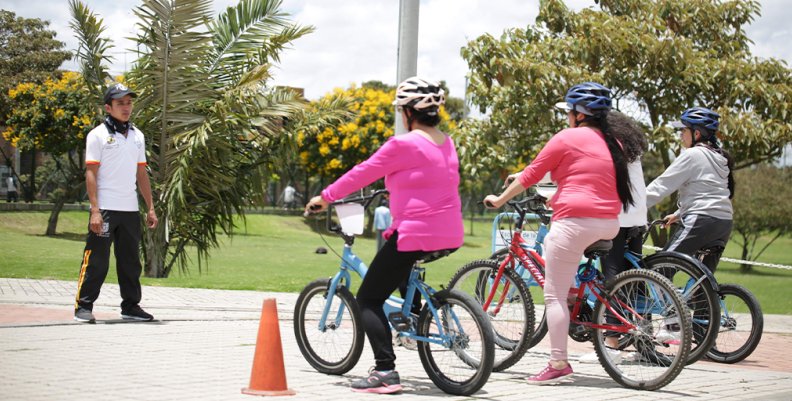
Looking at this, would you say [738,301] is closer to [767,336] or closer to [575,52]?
[767,336]

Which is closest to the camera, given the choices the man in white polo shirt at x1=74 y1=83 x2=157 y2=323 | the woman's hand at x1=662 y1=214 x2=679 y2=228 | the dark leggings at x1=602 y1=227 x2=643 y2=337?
the dark leggings at x1=602 y1=227 x2=643 y2=337

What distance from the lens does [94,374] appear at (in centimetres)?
627

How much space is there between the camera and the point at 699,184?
838 centimetres

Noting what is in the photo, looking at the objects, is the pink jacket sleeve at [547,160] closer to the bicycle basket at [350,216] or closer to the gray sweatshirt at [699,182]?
the bicycle basket at [350,216]

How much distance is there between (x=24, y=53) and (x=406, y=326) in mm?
24543

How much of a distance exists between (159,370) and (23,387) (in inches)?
38.8

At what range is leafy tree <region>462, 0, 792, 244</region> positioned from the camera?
1788cm

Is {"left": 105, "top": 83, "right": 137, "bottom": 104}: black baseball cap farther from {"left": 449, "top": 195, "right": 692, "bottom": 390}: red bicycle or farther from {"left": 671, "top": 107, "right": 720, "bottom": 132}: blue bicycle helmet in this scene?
{"left": 671, "top": 107, "right": 720, "bottom": 132}: blue bicycle helmet

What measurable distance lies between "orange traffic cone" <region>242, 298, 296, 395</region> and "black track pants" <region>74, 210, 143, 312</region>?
3.39m

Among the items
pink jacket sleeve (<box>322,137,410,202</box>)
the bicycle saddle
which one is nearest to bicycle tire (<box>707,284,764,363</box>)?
the bicycle saddle

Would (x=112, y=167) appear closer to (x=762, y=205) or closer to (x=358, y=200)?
(x=358, y=200)

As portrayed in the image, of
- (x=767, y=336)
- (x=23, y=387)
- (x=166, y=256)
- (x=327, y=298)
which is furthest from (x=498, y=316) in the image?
(x=166, y=256)

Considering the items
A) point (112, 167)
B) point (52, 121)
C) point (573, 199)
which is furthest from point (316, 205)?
point (52, 121)

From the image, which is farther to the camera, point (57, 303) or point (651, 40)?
point (651, 40)
